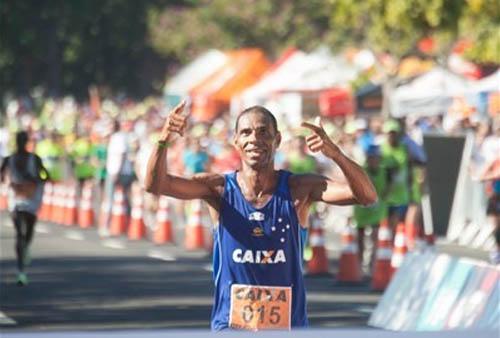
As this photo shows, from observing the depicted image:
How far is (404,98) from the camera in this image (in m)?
42.9

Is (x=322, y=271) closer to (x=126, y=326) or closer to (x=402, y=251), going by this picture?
(x=402, y=251)

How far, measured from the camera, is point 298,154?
24734 millimetres

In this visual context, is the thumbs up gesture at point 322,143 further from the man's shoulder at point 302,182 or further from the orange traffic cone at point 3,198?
the orange traffic cone at point 3,198

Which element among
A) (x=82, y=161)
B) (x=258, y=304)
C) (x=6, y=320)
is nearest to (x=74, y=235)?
(x=82, y=161)

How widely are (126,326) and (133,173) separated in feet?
46.7

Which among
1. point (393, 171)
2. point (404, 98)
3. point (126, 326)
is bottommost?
point (126, 326)

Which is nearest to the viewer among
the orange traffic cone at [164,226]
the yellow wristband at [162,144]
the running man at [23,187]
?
the yellow wristband at [162,144]

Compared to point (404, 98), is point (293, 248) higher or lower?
lower

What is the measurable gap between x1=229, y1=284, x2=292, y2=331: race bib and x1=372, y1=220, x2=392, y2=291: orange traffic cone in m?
11.1

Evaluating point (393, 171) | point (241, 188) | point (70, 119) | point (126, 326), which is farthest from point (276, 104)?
point (241, 188)

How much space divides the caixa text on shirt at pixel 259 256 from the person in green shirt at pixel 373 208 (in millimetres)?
12432

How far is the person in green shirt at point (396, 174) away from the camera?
891 inches

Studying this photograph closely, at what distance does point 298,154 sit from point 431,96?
1824cm

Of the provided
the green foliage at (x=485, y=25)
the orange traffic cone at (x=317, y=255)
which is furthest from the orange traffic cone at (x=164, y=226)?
the orange traffic cone at (x=317, y=255)
